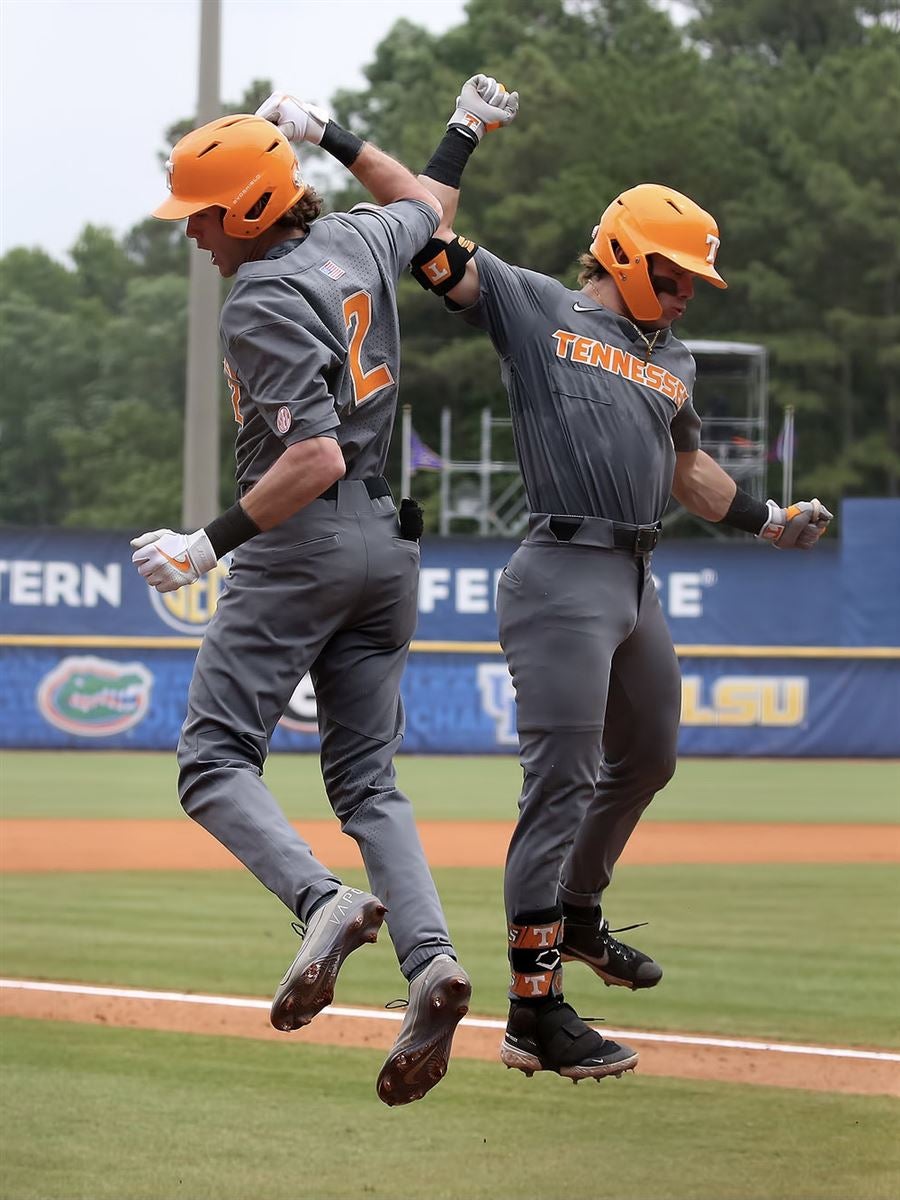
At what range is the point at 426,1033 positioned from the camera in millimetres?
4102

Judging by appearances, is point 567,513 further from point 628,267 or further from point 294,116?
point 294,116

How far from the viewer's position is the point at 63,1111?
22.8 feet

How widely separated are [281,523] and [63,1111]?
11.9 ft

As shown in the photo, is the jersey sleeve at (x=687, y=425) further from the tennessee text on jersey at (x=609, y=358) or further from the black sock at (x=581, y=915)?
the black sock at (x=581, y=915)

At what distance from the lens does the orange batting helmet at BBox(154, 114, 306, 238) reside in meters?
4.18

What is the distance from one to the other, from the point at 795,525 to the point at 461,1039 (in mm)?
3942

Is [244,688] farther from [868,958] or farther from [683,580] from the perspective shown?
[683,580]

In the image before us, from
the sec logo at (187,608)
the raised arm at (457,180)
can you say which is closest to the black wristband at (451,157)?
the raised arm at (457,180)

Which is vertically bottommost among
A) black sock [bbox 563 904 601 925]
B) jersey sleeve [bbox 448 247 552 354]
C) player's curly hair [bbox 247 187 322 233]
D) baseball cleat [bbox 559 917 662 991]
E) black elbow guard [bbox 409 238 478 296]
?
baseball cleat [bbox 559 917 662 991]

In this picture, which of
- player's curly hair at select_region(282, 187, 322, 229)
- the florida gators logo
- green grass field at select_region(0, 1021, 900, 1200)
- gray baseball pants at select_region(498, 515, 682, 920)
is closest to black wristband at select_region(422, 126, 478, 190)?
player's curly hair at select_region(282, 187, 322, 229)

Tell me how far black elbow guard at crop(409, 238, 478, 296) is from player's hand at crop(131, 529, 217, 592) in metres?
1.00

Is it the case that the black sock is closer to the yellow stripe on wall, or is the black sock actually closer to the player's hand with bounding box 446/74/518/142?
the player's hand with bounding box 446/74/518/142

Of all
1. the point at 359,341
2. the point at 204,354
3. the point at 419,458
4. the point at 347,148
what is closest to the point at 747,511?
the point at 359,341

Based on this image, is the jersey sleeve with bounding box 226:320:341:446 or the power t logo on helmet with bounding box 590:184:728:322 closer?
the jersey sleeve with bounding box 226:320:341:446
